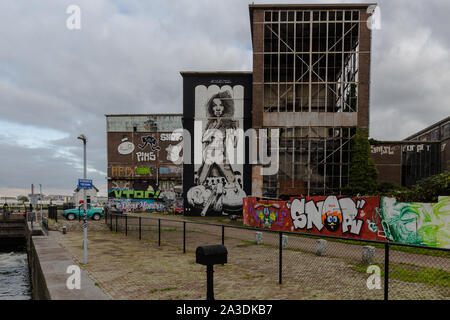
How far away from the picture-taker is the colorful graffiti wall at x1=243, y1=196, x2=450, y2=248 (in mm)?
15102

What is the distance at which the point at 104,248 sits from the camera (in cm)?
1445

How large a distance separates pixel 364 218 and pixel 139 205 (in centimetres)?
4246

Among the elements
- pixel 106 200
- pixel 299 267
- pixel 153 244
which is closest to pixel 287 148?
pixel 153 244

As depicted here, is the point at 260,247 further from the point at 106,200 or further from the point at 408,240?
the point at 106,200

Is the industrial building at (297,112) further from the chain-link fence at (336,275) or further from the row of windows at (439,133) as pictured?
the chain-link fence at (336,275)

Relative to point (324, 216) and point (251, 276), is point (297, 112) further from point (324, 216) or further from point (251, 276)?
point (251, 276)

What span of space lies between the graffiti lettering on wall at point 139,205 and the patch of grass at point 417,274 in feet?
149

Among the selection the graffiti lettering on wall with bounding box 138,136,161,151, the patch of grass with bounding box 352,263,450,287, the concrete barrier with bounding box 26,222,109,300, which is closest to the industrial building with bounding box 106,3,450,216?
the graffiti lettering on wall with bounding box 138,136,161,151

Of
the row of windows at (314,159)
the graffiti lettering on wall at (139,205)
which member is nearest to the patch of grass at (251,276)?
the row of windows at (314,159)

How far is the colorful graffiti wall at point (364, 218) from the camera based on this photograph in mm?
15102

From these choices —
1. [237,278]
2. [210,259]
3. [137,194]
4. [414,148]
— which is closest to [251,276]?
[237,278]

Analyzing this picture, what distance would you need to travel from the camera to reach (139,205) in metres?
53.9

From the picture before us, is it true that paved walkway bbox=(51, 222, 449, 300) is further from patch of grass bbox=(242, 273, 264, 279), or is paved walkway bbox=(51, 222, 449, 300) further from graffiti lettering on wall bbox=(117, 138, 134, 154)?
graffiti lettering on wall bbox=(117, 138, 134, 154)
